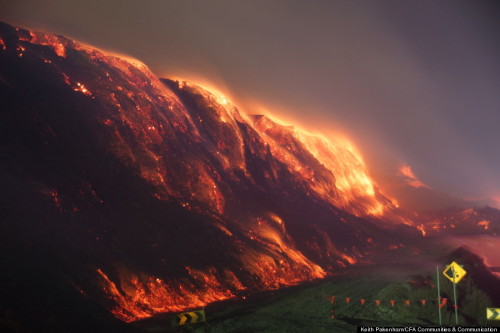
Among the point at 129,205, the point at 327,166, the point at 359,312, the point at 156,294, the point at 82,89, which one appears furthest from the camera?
the point at 327,166

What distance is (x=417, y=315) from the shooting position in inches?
814

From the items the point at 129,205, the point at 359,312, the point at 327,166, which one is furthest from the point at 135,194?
the point at 327,166

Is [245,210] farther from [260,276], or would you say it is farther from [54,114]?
[54,114]

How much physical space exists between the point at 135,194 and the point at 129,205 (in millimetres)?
2087

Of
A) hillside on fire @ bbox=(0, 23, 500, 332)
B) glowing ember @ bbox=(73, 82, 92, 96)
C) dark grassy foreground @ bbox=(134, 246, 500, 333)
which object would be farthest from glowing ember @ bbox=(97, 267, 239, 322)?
glowing ember @ bbox=(73, 82, 92, 96)

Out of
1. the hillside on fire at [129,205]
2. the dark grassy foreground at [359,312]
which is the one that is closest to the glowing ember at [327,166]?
the hillside on fire at [129,205]

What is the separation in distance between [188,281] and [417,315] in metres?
22.1

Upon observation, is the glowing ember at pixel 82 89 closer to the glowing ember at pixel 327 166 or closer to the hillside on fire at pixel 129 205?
the hillside on fire at pixel 129 205

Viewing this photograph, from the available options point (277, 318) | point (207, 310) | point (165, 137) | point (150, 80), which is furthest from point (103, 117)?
point (277, 318)

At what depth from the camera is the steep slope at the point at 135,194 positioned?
28250mm

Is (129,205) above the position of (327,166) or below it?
below

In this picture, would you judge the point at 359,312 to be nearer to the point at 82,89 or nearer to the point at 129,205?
the point at 129,205

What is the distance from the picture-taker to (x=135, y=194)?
1555 inches

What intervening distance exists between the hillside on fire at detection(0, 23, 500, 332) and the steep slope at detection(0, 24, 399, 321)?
17 centimetres
